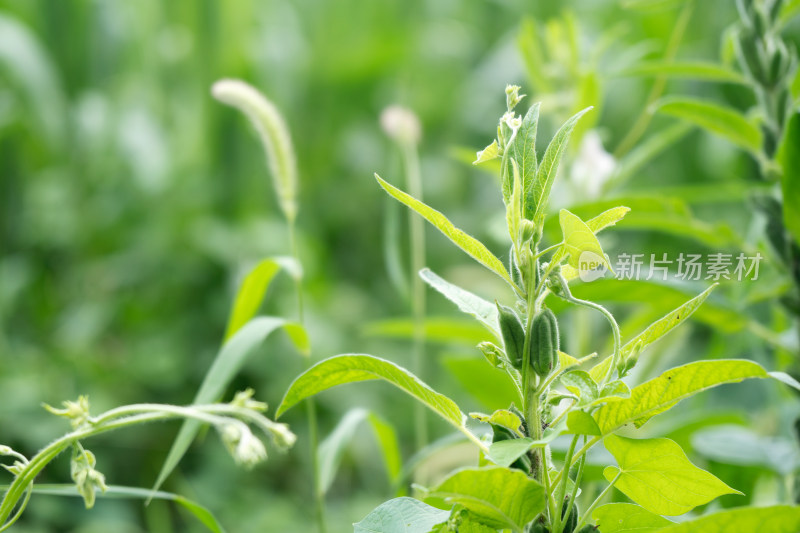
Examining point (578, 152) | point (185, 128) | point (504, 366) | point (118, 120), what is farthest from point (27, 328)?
point (504, 366)

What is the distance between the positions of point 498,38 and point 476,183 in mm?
546

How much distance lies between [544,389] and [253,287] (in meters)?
0.23

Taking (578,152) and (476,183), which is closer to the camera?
(578,152)

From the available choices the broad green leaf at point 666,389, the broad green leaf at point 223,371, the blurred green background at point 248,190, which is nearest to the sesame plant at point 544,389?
the broad green leaf at point 666,389

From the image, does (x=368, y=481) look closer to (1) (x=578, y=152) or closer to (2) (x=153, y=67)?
(1) (x=578, y=152)

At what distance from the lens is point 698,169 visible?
5.13 feet

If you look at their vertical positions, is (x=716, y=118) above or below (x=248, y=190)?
above

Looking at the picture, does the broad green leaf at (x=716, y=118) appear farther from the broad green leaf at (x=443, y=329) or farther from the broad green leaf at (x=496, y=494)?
the broad green leaf at (x=496, y=494)

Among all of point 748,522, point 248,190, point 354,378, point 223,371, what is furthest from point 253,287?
point 248,190

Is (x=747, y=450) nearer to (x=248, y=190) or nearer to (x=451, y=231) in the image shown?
(x=451, y=231)

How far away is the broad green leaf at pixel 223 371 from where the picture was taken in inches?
14.2

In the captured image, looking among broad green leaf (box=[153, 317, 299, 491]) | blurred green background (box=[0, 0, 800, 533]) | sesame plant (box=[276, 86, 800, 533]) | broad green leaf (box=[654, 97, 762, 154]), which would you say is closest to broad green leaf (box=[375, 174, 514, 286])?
sesame plant (box=[276, 86, 800, 533])

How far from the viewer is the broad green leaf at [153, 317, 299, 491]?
1.19ft

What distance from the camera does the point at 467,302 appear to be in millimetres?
293
